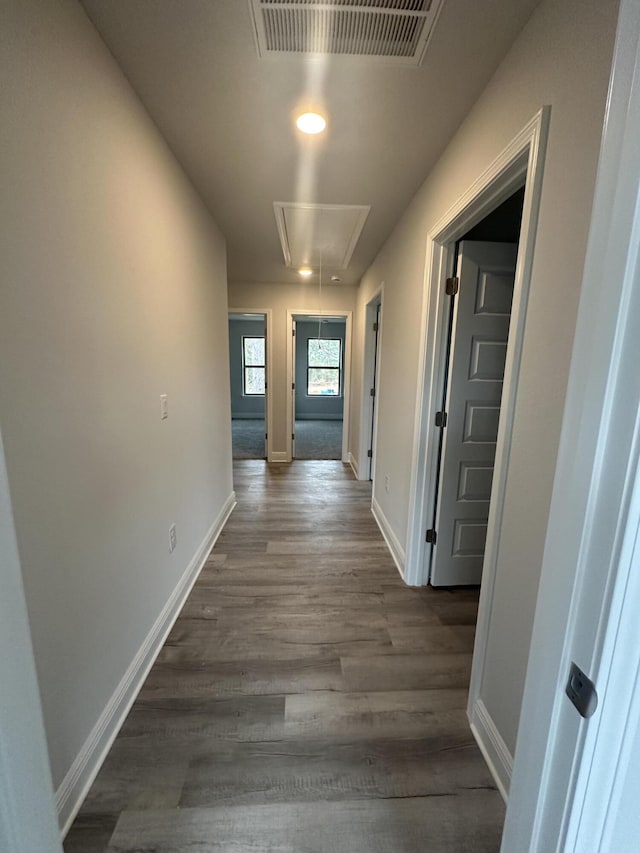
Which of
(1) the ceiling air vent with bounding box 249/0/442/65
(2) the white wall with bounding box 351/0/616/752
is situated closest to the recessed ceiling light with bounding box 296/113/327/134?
(1) the ceiling air vent with bounding box 249/0/442/65

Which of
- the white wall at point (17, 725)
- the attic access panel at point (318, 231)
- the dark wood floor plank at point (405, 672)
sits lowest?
the dark wood floor plank at point (405, 672)

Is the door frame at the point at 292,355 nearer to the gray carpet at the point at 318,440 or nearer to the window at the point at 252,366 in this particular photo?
the gray carpet at the point at 318,440

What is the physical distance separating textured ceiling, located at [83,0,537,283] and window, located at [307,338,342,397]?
6.47m

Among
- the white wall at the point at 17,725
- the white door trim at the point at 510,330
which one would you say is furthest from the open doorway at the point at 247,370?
the white wall at the point at 17,725

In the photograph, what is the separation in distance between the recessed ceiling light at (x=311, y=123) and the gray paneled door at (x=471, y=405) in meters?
0.91

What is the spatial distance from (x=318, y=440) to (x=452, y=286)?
489 cm

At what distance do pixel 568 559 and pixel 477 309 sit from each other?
1.71m

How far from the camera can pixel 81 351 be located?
1.09 metres

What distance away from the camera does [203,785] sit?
1.12 metres

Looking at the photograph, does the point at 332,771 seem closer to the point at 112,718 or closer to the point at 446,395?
the point at 112,718

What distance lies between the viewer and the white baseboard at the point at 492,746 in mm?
1112

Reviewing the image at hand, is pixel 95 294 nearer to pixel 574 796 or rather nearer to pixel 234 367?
pixel 574 796

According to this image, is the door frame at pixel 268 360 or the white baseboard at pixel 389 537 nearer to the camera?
the white baseboard at pixel 389 537

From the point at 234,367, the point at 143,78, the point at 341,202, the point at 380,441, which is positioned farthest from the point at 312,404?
the point at 143,78
